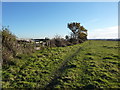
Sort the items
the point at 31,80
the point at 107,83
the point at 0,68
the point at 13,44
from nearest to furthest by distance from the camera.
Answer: the point at 107,83 → the point at 31,80 → the point at 0,68 → the point at 13,44

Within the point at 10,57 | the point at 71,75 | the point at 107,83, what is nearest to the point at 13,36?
the point at 10,57

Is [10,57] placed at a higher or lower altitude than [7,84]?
higher

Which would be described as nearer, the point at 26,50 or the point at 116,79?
the point at 116,79

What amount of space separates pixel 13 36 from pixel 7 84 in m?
6.38

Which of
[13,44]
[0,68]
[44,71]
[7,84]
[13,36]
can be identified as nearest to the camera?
[7,84]

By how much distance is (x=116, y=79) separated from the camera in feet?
17.5

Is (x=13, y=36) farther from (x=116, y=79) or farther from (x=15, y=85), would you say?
(x=116, y=79)

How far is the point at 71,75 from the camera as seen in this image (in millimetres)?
5969

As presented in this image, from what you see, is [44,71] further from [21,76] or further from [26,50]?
[26,50]

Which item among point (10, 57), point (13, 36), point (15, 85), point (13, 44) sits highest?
point (13, 36)

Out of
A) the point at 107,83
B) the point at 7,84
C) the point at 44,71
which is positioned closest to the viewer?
Result: the point at 107,83

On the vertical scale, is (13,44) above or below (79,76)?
above

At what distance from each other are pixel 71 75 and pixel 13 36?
7.68m

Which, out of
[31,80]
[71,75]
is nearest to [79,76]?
[71,75]
